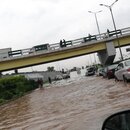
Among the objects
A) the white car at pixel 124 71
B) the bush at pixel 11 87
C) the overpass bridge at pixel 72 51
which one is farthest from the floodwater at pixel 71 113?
the overpass bridge at pixel 72 51

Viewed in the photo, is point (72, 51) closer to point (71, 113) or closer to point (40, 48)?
point (40, 48)

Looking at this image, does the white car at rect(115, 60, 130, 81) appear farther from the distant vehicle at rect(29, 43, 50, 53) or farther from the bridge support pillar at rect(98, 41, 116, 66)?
the bridge support pillar at rect(98, 41, 116, 66)

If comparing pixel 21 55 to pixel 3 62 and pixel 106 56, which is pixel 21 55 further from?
pixel 106 56

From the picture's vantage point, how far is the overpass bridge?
2174 inches

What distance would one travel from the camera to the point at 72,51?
59.3 m

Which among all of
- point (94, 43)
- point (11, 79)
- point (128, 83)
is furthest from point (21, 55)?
point (128, 83)

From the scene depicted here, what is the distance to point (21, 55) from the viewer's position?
55.2 m

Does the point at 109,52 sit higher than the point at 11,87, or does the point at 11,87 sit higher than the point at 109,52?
the point at 109,52

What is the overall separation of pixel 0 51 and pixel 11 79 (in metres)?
9.33

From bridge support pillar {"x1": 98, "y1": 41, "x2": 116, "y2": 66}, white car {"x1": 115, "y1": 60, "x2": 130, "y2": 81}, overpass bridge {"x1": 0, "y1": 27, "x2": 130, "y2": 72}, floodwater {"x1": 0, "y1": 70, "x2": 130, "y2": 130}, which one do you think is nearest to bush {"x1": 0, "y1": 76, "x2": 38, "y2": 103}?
overpass bridge {"x1": 0, "y1": 27, "x2": 130, "y2": 72}

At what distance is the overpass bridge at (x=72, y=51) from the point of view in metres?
55.2

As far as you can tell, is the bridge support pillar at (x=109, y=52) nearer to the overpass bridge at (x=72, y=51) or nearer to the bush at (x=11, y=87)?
the overpass bridge at (x=72, y=51)

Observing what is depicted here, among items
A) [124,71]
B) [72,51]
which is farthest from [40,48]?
[124,71]

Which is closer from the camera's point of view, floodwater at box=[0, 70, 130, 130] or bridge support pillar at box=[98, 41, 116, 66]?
floodwater at box=[0, 70, 130, 130]
